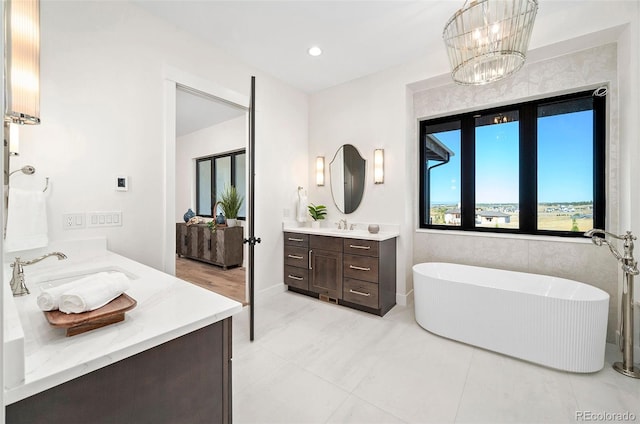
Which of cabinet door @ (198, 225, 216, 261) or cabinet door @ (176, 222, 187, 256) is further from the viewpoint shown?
cabinet door @ (176, 222, 187, 256)

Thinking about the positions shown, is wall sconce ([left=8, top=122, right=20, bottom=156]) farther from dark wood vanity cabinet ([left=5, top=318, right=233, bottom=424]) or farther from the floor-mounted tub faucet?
the floor-mounted tub faucet

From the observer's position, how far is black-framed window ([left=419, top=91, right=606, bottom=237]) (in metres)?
2.57

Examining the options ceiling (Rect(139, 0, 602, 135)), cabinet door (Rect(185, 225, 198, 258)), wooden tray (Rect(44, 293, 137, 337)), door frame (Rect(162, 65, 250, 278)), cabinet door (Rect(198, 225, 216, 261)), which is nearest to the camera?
wooden tray (Rect(44, 293, 137, 337))

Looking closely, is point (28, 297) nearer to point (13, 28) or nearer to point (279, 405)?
point (13, 28)

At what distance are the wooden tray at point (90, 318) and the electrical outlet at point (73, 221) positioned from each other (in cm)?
142

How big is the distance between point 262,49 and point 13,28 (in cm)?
213

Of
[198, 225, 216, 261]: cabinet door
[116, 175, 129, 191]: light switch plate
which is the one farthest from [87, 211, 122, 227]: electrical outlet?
[198, 225, 216, 261]: cabinet door

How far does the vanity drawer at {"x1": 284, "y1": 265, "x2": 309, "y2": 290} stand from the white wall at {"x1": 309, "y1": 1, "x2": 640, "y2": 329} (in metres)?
0.86

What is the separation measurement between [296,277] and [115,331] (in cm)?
277

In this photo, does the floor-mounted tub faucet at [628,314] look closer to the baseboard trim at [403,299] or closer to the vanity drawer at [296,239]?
the baseboard trim at [403,299]

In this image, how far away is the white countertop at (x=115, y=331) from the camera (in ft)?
2.11

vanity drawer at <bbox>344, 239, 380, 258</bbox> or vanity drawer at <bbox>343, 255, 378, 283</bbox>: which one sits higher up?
vanity drawer at <bbox>344, 239, 380, 258</bbox>

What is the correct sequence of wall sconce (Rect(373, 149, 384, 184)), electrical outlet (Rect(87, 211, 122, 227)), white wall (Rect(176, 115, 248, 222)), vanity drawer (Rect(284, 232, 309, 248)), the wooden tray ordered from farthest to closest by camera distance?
white wall (Rect(176, 115, 248, 222))
vanity drawer (Rect(284, 232, 309, 248))
wall sconce (Rect(373, 149, 384, 184))
electrical outlet (Rect(87, 211, 122, 227))
the wooden tray

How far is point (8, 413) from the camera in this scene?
60 cm
